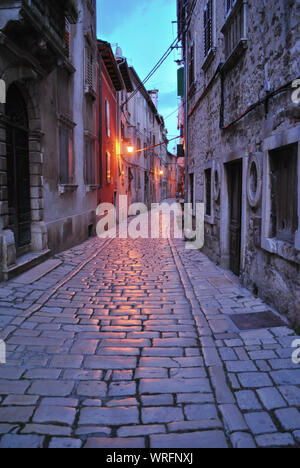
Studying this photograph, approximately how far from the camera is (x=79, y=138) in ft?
38.2

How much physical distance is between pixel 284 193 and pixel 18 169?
209 inches

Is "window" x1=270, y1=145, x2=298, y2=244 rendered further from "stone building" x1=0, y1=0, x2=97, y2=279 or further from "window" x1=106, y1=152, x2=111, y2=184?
"window" x1=106, y1=152, x2=111, y2=184

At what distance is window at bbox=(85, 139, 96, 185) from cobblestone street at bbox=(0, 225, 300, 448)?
23.2 ft

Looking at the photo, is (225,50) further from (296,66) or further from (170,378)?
(170,378)

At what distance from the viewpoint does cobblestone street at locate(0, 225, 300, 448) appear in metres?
2.52

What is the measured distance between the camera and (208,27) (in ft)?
29.8

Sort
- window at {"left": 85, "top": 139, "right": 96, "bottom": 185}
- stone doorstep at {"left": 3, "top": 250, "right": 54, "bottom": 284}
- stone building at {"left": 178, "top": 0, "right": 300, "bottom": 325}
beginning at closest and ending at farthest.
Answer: stone building at {"left": 178, "top": 0, "right": 300, "bottom": 325}
stone doorstep at {"left": 3, "top": 250, "right": 54, "bottom": 284}
window at {"left": 85, "top": 139, "right": 96, "bottom": 185}

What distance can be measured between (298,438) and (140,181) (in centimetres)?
2752

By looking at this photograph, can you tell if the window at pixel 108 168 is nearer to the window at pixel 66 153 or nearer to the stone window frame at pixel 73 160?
the stone window frame at pixel 73 160

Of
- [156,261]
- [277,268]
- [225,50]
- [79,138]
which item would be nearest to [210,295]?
[277,268]

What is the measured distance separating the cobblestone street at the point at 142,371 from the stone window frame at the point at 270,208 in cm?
88

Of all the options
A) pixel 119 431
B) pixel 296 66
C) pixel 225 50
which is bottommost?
pixel 119 431

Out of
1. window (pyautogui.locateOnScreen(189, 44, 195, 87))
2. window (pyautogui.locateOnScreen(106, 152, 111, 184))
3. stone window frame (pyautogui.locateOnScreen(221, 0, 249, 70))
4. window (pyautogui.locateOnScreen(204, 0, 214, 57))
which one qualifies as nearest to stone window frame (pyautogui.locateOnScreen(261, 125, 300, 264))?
stone window frame (pyautogui.locateOnScreen(221, 0, 249, 70))

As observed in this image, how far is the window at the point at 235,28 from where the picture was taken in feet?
19.4
